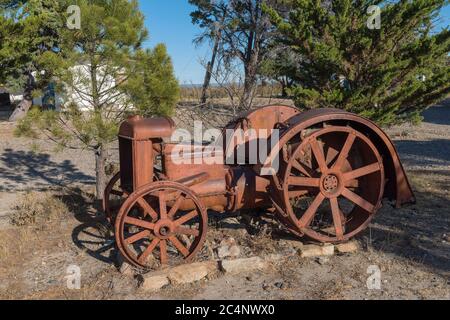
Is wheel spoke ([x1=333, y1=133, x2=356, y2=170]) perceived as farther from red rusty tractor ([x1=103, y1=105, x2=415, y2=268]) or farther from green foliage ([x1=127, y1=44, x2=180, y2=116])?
green foliage ([x1=127, y1=44, x2=180, y2=116])

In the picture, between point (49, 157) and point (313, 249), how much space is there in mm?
8274

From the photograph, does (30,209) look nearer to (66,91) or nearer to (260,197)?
(66,91)

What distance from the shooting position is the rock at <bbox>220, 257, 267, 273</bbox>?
3611 mm

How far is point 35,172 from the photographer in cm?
874

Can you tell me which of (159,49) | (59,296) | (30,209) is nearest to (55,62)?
(159,49)

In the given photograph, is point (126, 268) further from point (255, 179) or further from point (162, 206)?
point (255, 179)

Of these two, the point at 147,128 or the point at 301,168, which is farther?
the point at 301,168

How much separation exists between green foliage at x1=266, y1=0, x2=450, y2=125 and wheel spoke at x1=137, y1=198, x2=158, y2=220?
367 centimetres

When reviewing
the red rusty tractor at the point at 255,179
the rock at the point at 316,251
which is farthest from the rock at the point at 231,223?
the rock at the point at 316,251

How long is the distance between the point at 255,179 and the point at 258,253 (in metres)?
0.71

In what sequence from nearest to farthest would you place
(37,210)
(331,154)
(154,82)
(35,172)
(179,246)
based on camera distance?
(179,246)
(331,154)
(154,82)
(37,210)
(35,172)

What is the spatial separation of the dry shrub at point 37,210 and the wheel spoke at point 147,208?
2201 millimetres

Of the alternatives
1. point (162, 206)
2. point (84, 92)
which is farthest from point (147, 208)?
point (84, 92)

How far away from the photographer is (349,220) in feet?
14.5
